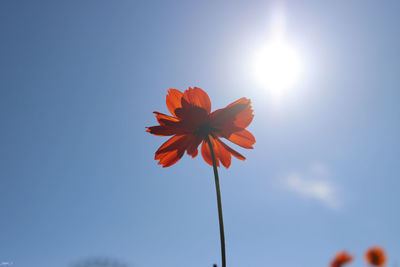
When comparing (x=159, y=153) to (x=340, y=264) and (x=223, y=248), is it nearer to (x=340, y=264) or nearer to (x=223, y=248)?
(x=223, y=248)

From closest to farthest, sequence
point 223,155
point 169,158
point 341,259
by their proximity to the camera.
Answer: point 341,259 → point 169,158 → point 223,155

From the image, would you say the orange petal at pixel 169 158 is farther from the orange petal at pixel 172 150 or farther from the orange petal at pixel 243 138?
the orange petal at pixel 243 138

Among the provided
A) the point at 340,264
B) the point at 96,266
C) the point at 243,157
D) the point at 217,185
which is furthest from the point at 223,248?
the point at 96,266

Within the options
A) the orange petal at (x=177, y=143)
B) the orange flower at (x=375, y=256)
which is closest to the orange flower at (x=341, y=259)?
the orange flower at (x=375, y=256)

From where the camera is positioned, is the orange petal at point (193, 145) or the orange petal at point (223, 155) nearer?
the orange petal at point (193, 145)

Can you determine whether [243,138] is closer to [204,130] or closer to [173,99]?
[204,130]

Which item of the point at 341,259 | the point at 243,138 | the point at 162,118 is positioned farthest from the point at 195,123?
the point at 341,259
